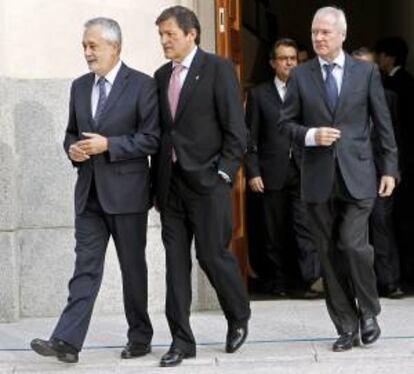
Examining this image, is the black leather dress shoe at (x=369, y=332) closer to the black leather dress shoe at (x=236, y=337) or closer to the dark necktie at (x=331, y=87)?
the black leather dress shoe at (x=236, y=337)

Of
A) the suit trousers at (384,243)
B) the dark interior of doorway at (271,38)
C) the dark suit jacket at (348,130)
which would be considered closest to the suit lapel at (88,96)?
the dark suit jacket at (348,130)

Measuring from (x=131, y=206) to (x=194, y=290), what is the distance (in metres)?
1.83

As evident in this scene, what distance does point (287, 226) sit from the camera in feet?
31.5

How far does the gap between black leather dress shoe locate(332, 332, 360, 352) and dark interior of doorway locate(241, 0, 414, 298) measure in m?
2.21

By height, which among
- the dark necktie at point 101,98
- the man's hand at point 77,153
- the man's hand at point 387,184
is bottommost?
the man's hand at point 387,184

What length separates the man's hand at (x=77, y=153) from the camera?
6.99m

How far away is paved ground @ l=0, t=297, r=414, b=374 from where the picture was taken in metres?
7.07

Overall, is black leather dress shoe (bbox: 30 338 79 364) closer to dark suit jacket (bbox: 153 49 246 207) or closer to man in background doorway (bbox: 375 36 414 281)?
dark suit jacket (bbox: 153 49 246 207)

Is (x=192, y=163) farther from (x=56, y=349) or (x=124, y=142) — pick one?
(x=56, y=349)

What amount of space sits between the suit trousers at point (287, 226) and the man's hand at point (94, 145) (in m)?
2.68

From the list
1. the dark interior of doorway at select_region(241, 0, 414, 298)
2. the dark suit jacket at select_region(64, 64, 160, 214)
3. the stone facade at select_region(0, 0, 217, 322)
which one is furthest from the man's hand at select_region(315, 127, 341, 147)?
the dark interior of doorway at select_region(241, 0, 414, 298)

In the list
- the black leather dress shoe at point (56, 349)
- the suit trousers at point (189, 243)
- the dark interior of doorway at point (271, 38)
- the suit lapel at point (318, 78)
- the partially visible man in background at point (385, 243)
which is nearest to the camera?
the black leather dress shoe at point (56, 349)

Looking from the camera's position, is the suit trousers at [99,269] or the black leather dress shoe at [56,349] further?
the suit trousers at [99,269]

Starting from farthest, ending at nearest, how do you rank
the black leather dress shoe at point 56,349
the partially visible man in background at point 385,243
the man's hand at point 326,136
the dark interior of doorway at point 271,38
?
the dark interior of doorway at point 271,38 < the partially visible man in background at point 385,243 < the man's hand at point 326,136 < the black leather dress shoe at point 56,349
